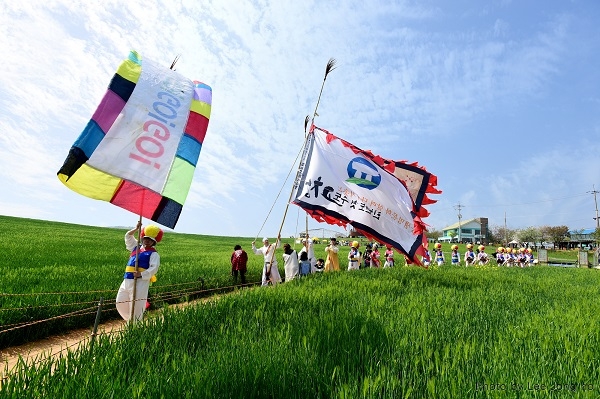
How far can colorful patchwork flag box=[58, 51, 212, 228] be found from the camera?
4.09 metres

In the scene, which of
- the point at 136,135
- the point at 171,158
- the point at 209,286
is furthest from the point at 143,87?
the point at 209,286

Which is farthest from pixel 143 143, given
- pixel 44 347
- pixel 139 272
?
pixel 44 347

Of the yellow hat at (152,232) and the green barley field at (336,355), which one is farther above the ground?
the yellow hat at (152,232)

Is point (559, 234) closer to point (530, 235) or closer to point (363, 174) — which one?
point (530, 235)

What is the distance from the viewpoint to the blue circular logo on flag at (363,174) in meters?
7.82

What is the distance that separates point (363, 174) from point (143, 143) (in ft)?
16.5

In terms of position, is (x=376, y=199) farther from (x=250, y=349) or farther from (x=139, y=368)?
(x=139, y=368)

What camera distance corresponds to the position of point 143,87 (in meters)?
4.59

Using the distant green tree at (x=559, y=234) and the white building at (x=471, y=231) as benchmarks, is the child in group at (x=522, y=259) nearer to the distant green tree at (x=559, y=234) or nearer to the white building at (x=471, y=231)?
the distant green tree at (x=559, y=234)

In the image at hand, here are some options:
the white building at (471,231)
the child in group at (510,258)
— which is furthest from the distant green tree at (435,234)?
the child in group at (510,258)

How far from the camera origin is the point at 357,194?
7.67 metres

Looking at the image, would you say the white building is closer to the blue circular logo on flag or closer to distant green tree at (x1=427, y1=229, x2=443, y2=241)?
distant green tree at (x1=427, y1=229, x2=443, y2=241)

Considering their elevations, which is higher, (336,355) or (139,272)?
(139,272)

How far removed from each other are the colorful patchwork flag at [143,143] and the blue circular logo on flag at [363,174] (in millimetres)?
3884
